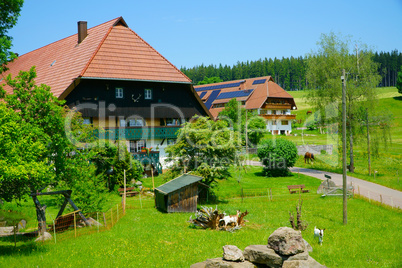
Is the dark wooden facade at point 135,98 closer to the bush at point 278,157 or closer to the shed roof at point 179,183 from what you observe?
the bush at point 278,157

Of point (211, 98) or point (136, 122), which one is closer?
point (136, 122)

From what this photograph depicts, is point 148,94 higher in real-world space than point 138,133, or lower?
higher

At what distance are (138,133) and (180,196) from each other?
1528cm

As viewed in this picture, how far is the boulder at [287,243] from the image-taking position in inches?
537

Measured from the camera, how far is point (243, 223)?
2094 cm

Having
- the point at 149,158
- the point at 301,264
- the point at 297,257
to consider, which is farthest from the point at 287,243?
the point at 149,158

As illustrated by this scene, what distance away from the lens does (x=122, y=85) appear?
39.3m

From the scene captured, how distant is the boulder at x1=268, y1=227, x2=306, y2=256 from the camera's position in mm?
13641

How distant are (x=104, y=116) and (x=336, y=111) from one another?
25.1 m

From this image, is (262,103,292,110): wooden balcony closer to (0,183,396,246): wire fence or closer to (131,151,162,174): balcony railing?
(131,151,162,174): balcony railing

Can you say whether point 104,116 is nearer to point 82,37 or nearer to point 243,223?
point 82,37

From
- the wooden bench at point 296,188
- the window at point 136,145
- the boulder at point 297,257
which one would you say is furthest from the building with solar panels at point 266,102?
the boulder at point 297,257

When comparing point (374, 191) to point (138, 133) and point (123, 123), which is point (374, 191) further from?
point (123, 123)

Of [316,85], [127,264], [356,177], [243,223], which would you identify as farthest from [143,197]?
[316,85]
